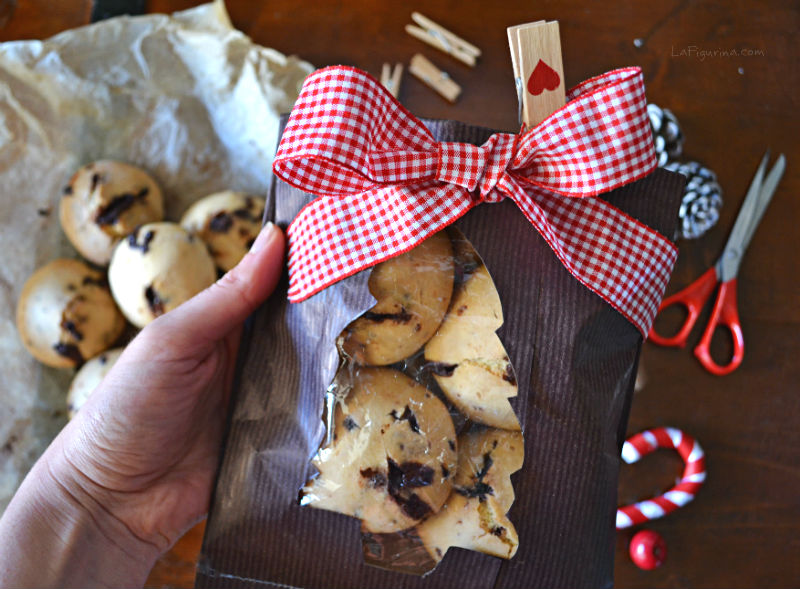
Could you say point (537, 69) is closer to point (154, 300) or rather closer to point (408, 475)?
point (408, 475)

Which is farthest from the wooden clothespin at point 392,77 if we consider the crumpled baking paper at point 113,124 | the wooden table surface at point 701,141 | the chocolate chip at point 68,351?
the chocolate chip at point 68,351

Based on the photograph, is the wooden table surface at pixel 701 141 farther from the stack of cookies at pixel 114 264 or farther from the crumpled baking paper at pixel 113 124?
the stack of cookies at pixel 114 264

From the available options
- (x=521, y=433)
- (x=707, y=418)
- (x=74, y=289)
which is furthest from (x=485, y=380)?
(x=74, y=289)

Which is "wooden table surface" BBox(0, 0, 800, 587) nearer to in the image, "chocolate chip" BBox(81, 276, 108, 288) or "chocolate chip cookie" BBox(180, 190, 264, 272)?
"chocolate chip cookie" BBox(180, 190, 264, 272)

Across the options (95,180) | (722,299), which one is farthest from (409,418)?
(95,180)

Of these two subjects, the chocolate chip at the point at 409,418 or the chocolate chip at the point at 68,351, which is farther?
the chocolate chip at the point at 68,351

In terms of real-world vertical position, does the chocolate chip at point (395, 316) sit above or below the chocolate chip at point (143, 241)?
above

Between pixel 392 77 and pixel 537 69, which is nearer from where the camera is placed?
pixel 537 69
